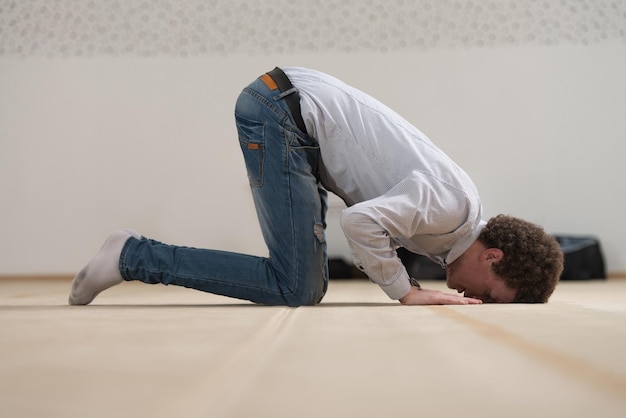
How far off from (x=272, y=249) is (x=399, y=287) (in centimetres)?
36

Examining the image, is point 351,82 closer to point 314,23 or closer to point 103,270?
point 314,23

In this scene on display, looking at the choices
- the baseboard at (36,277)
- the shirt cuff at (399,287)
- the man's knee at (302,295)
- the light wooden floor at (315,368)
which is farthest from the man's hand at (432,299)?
the baseboard at (36,277)

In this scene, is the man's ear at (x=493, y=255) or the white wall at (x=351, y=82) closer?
the man's ear at (x=493, y=255)

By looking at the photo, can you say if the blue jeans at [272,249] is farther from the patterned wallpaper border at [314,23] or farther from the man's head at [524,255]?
the patterned wallpaper border at [314,23]

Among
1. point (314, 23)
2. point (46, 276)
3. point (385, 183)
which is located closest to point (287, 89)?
point (385, 183)

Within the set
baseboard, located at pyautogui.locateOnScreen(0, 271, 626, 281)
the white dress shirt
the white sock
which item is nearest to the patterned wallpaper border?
baseboard, located at pyautogui.locateOnScreen(0, 271, 626, 281)

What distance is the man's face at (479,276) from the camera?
1.91m

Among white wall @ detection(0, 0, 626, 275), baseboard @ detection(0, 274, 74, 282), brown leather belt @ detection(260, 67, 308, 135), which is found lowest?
baseboard @ detection(0, 274, 74, 282)

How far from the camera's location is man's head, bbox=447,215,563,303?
189cm

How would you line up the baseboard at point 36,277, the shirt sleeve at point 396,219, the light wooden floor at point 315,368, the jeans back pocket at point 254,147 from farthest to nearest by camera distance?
the baseboard at point 36,277 < the jeans back pocket at point 254,147 < the shirt sleeve at point 396,219 < the light wooden floor at point 315,368

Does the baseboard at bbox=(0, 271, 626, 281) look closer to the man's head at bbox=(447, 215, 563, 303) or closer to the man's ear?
the man's head at bbox=(447, 215, 563, 303)

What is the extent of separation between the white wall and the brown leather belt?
3.15 metres

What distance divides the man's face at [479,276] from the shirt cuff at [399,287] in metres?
0.12

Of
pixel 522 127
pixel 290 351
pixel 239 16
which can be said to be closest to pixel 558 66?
pixel 522 127
